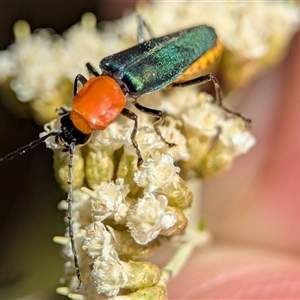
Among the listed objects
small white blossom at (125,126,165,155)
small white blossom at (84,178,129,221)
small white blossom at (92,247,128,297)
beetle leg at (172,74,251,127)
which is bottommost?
small white blossom at (92,247,128,297)

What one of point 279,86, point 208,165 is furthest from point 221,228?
point 279,86

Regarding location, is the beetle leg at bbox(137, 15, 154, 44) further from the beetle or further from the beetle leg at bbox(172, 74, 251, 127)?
the beetle leg at bbox(172, 74, 251, 127)

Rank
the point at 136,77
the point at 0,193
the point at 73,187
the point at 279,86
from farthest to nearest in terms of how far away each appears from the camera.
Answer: the point at 279,86 < the point at 0,193 < the point at 136,77 < the point at 73,187

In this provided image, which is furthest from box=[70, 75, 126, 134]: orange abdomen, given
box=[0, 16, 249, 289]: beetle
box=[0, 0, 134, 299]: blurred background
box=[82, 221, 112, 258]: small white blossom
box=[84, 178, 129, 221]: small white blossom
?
box=[0, 0, 134, 299]: blurred background

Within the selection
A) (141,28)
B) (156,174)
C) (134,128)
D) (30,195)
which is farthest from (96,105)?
(30,195)

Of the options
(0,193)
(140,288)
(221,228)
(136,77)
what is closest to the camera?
(140,288)

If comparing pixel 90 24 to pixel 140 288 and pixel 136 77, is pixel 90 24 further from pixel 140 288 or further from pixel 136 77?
pixel 140 288

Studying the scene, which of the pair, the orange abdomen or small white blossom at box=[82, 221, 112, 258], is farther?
the orange abdomen

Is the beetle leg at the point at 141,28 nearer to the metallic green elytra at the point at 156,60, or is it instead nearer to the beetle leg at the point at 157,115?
the metallic green elytra at the point at 156,60
